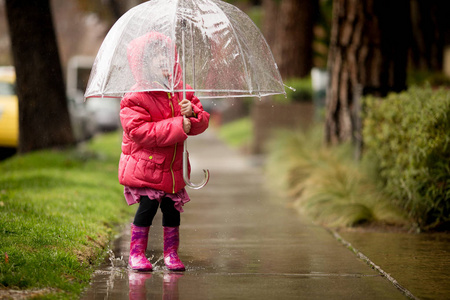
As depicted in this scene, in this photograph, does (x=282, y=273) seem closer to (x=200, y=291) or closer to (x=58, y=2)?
(x=200, y=291)

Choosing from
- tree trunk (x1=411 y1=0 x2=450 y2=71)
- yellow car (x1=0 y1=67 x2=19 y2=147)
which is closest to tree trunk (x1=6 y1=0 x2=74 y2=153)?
yellow car (x1=0 y1=67 x2=19 y2=147)

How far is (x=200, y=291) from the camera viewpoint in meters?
5.05

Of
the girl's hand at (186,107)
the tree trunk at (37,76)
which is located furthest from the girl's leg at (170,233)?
the tree trunk at (37,76)

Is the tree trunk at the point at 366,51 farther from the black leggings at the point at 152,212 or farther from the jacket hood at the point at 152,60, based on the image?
the jacket hood at the point at 152,60

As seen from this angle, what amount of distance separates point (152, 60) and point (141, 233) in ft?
4.51

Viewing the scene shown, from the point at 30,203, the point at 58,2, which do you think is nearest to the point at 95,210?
the point at 30,203

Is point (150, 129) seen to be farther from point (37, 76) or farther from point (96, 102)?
point (96, 102)

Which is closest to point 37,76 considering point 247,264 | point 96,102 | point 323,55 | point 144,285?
point 247,264

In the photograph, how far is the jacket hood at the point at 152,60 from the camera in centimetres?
535

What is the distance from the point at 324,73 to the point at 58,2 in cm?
3607

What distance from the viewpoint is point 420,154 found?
24.4 feet

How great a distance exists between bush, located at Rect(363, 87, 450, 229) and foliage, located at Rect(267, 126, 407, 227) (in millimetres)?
297

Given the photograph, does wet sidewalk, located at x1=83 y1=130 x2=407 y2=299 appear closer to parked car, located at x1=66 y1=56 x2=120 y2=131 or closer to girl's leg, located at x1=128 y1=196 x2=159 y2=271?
girl's leg, located at x1=128 y1=196 x2=159 y2=271

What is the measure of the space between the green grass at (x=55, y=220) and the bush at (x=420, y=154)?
3.14 m
